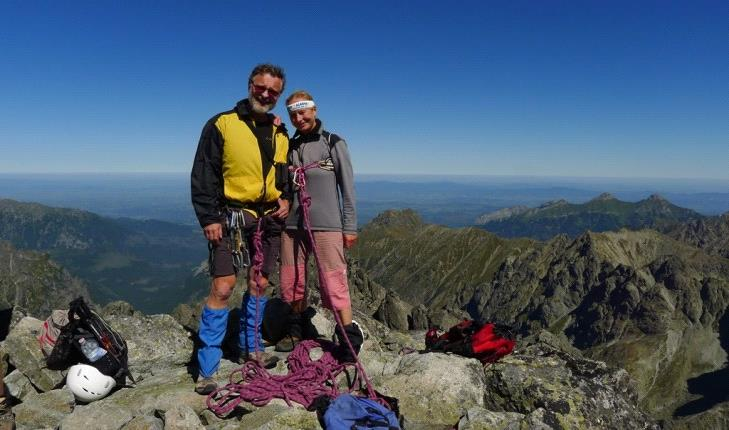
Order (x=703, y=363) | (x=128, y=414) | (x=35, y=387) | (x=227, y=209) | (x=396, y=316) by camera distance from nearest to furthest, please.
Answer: (x=128, y=414) → (x=227, y=209) → (x=35, y=387) → (x=396, y=316) → (x=703, y=363)

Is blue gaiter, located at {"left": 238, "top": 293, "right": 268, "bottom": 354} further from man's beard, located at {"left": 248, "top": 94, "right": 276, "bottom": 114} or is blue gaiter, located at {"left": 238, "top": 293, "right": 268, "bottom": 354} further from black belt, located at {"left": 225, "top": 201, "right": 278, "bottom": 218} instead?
man's beard, located at {"left": 248, "top": 94, "right": 276, "bottom": 114}

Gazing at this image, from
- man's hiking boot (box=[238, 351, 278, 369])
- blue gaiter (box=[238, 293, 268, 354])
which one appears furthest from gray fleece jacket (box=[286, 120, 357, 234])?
man's hiking boot (box=[238, 351, 278, 369])

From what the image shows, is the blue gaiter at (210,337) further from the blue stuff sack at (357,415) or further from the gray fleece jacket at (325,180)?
the blue stuff sack at (357,415)

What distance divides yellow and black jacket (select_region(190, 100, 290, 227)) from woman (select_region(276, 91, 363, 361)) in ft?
1.87

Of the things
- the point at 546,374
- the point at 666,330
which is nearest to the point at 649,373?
the point at 666,330

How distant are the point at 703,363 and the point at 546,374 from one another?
23748cm

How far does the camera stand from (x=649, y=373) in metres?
169

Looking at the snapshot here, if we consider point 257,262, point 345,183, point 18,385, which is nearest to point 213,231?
point 257,262

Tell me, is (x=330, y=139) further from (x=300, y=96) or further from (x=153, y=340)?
(x=153, y=340)

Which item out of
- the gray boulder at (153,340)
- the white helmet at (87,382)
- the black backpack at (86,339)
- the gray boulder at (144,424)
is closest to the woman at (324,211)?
the gray boulder at (144,424)

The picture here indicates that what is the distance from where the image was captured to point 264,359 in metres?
10.6

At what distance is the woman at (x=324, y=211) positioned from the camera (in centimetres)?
988

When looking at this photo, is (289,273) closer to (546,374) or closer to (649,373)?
(546,374)

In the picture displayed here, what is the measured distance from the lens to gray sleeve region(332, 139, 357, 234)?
988cm
